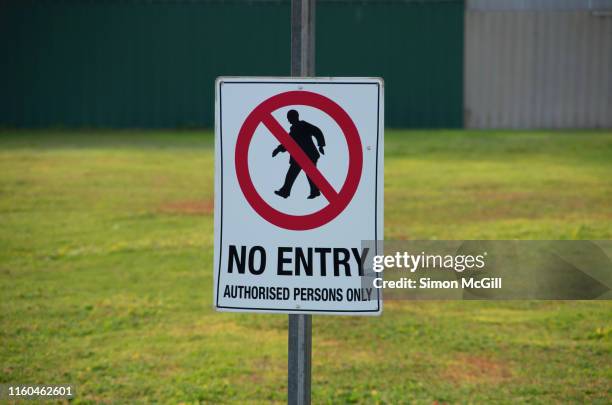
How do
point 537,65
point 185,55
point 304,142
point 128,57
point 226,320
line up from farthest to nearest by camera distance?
point 128,57 → point 185,55 → point 537,65 → point 226,320 → point 304,142

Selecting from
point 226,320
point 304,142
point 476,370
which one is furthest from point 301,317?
point 226,320

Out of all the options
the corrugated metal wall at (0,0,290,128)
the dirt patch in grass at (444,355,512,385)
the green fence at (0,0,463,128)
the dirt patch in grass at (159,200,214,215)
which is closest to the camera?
the dirt patch in grass at (444,355,512,385)

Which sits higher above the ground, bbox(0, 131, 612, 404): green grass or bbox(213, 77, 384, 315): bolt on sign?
bbox(213, 77, 384, 315): bolt on sign

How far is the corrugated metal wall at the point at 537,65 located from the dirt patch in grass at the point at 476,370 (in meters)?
24.7

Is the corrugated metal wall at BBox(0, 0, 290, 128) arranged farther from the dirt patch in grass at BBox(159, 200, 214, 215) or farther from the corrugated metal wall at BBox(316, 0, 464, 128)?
the dirt patch in grass at BBox(159, 200, 214, 215)

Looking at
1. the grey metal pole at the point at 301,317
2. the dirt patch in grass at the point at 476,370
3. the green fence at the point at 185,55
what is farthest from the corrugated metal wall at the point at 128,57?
the grey metal pole at the point at 301,317

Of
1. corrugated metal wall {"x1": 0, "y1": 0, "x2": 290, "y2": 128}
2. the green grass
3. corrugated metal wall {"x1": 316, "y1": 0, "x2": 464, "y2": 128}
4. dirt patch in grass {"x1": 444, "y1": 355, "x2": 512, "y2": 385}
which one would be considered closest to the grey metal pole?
the green grass

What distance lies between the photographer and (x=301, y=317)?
3.33 metres

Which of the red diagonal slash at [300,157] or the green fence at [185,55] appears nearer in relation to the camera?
the red diagonal slash at [300,157]

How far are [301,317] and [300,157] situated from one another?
540 millimetres

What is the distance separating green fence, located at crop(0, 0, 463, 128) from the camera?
3094 cm

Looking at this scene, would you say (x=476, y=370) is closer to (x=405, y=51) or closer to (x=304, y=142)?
(x=304, y=142)

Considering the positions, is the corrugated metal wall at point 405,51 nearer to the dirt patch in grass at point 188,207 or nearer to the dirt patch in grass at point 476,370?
the dirt patch in grass at point 188,207

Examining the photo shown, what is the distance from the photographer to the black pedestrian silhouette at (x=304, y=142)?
3.30 metres
